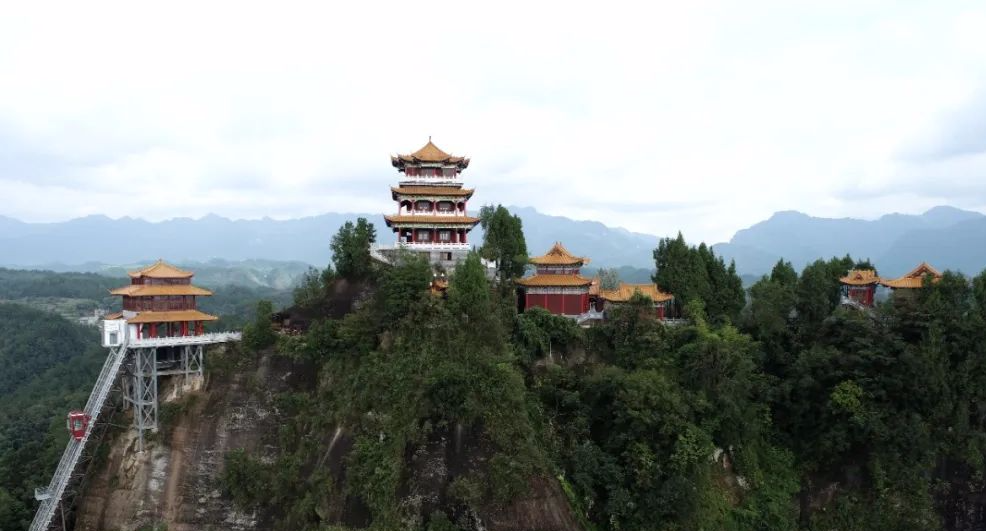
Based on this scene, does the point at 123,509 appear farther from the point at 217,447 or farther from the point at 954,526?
the point at 954,526

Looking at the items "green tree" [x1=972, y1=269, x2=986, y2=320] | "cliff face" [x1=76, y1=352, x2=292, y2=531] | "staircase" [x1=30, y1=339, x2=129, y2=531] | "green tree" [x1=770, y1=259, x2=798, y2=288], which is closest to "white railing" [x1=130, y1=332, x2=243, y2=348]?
"staircase" [x1=30, y1=339, x2=129, y2=531]

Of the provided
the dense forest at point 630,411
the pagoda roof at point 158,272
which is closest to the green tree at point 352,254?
the dense forest at point 630,411

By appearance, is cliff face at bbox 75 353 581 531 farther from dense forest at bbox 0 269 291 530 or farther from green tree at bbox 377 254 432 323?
dense forest at bbox 0 269 291 530

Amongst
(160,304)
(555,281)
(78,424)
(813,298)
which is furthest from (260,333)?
(813,298)

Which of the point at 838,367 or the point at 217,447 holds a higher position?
the point at 838,367

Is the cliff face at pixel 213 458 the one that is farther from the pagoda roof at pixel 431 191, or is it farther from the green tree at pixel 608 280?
the green tree at pixel 608 280

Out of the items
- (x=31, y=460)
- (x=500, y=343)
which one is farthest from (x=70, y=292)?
(x=500, y=343)

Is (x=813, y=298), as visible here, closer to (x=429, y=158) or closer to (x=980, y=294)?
(x=980, y=294)
